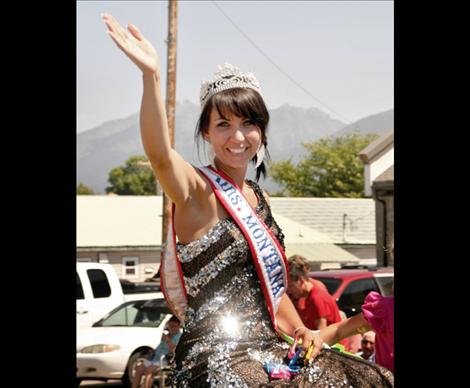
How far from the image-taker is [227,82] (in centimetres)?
340

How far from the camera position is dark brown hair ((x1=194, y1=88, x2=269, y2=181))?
10.9 feet

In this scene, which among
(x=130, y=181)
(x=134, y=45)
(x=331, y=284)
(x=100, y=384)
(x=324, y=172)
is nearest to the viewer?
(x=134, y=45)

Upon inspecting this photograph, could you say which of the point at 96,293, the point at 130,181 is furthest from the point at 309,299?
the point at 130,181

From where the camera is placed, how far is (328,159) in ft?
280

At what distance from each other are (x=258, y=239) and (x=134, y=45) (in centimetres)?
86

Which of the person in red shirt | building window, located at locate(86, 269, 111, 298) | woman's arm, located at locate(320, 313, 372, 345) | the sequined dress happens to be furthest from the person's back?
building window, located at locate(86, 269, 111, 298)

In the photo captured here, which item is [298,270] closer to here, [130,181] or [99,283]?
→ [99,283]

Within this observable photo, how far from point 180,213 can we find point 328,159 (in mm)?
82745

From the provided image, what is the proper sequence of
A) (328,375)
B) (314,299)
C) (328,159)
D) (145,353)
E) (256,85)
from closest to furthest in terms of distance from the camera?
(328,375) → (256,85) → (314,299) → (145,353) → (328,159)

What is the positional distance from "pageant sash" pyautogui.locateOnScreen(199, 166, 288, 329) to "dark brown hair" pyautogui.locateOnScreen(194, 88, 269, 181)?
0.64 ft

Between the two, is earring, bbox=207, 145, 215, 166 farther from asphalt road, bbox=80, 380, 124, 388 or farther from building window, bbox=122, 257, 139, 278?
building window, bbox=122, 257, 139, 278
